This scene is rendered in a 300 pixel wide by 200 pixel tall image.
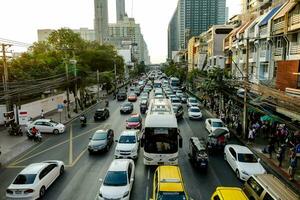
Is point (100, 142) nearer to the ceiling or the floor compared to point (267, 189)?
nearer to the floor

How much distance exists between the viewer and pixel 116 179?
50.2 ft

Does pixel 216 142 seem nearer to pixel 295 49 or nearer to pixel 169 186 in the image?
pixel 169 186

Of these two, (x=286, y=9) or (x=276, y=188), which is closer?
(x=276, y=188)

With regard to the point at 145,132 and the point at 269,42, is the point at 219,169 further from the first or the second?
the point at 269,42

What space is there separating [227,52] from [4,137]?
40820 millimetres

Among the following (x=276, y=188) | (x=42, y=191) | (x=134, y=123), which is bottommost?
(x=42, y=191)

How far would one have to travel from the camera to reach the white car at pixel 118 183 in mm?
14312

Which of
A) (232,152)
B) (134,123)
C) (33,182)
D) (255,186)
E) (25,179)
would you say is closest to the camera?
(255,186)

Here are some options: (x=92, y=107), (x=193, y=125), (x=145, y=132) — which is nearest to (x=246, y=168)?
(x=145, y=132)

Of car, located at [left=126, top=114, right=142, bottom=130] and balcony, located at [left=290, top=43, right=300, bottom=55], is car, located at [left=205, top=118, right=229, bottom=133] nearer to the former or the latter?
car, located at [left=126, top=114, right=142, bottom=130]

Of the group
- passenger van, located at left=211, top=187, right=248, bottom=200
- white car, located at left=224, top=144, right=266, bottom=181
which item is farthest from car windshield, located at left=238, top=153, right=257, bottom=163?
passenger van, located at left=211, top=187, right=248, bottom=200

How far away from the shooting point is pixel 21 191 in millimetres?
14953

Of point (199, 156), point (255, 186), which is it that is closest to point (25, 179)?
point (199, 156)

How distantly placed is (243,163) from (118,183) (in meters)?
8.20
